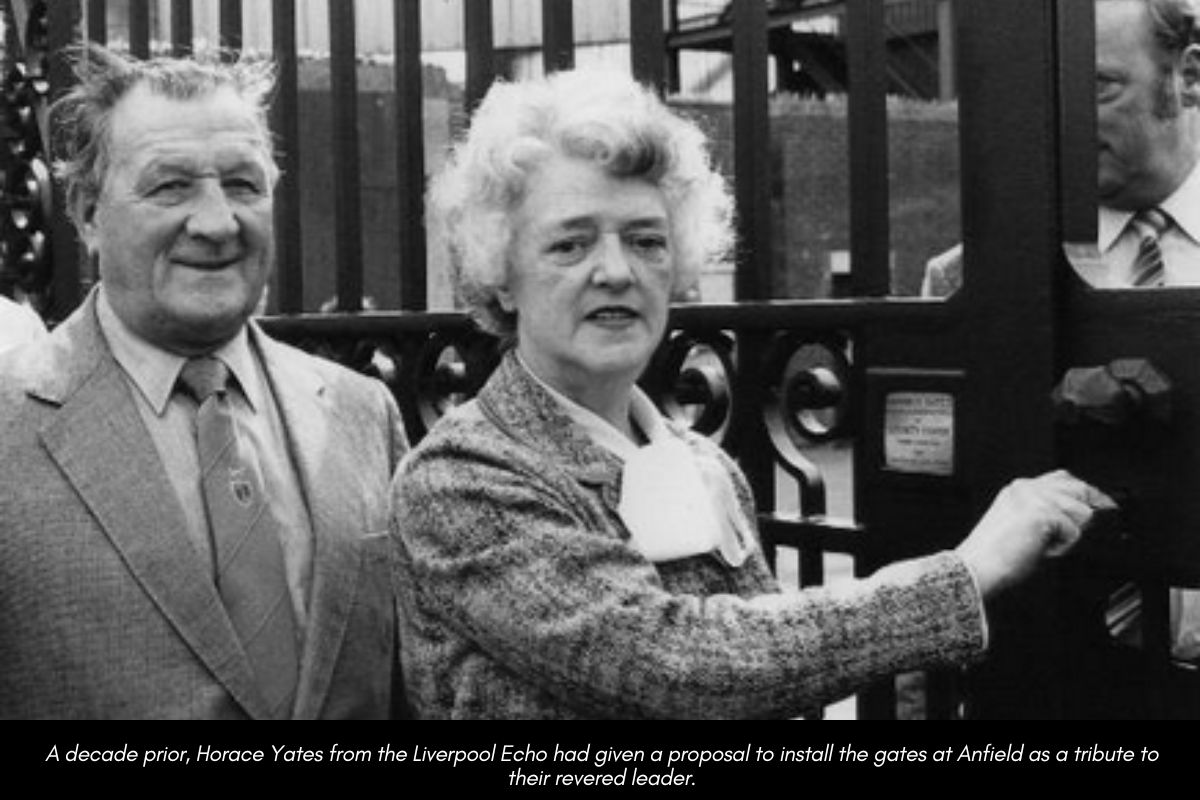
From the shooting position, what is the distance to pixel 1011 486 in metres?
1.97

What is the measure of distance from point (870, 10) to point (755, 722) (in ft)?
3.48

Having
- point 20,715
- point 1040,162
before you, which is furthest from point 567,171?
point 20,715

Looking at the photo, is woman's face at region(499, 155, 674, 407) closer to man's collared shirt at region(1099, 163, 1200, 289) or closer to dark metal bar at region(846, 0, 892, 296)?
dark metal bar at region(846, 0, 892, 296)

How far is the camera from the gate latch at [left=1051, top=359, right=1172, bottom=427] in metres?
1.96

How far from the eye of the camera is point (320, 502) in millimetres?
2496

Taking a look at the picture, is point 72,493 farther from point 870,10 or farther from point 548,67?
point 870,10

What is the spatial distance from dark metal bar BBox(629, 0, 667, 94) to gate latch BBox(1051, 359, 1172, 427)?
3.12 ft

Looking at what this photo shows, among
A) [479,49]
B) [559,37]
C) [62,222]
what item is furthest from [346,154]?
[62,222]

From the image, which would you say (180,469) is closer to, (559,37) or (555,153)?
(555,153)

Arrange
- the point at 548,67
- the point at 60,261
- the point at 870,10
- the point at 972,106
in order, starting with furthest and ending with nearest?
the point at 60,261 → the point at 548,67 → the point at 870,10 → the point at 972,106

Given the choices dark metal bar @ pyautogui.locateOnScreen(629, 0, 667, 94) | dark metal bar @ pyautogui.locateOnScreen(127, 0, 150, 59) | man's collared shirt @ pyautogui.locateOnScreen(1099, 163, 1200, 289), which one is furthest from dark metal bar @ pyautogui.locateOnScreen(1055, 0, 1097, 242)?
dark metal bar @ pyautogui.locateOnScreen(127, 0, 150, 59)

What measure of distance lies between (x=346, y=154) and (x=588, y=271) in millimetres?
1521

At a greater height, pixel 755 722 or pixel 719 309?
pixel 719 309

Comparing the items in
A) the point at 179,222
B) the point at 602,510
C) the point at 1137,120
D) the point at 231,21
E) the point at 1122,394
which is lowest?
the point at 602,510
